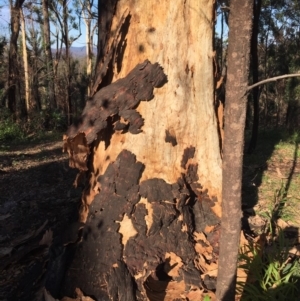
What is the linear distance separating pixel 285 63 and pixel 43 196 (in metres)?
24.0

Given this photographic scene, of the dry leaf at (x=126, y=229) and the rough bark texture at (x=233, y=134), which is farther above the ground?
the rough bark texture at (x=233, y=134)

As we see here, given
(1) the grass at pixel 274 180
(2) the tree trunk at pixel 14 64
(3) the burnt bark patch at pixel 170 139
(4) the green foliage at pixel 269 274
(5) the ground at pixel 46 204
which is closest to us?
(4) the green foliage at pixel 269 274

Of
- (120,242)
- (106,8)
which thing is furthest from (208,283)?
(106,8)

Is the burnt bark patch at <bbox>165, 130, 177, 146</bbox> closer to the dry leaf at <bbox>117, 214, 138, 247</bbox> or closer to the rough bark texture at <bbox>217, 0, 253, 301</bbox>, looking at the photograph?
the dry leaf at <bbox>117, 214, 138, 247</bbox>

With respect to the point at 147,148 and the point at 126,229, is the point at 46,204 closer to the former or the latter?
the point at 126,229

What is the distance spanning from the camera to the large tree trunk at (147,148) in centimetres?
287

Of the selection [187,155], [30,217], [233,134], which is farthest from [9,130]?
[233,134]

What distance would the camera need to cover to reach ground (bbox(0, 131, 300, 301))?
3.23m

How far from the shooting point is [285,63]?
25781mm

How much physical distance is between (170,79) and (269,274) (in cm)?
155

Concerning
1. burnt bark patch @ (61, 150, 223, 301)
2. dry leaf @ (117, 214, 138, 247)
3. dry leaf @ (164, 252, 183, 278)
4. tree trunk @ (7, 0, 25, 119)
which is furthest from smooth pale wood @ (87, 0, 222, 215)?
tree trunk @ (7, 0, 25, 119)

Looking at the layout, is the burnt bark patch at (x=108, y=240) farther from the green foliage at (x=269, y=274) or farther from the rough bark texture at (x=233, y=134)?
the rough bark texture at (x=233, y=134)

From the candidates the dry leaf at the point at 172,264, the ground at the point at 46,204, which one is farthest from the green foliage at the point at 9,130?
the dry leaf at the point at 172,264

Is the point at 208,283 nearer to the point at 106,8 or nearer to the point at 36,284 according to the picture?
the point at 36,284
